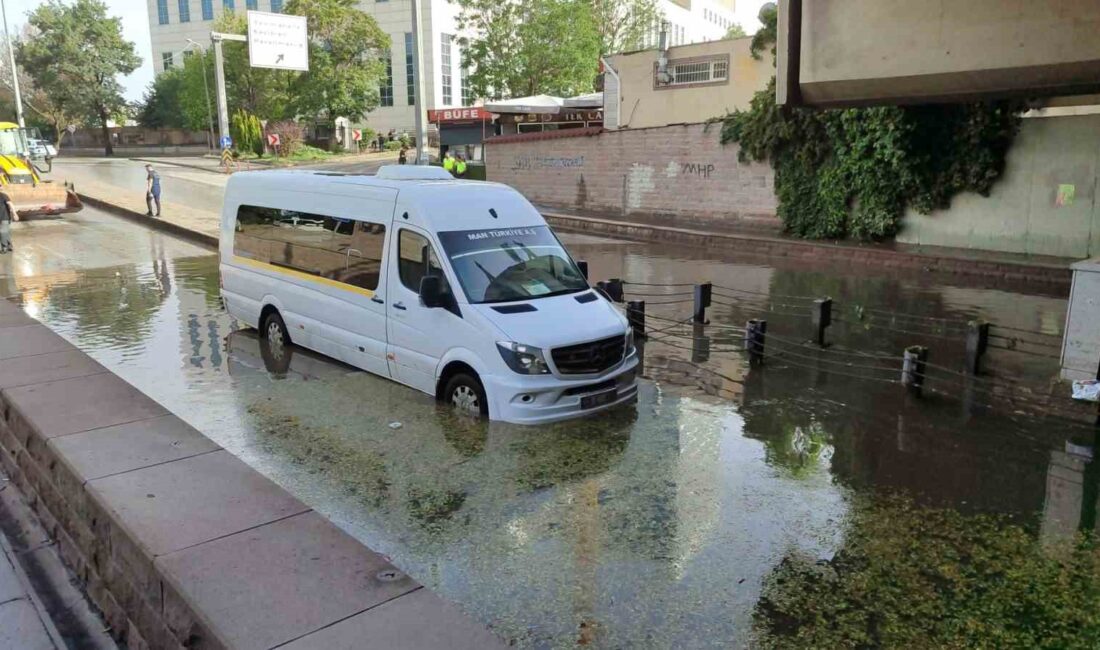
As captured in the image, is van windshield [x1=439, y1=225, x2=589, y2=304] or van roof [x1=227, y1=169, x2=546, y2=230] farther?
van roof [x1=227, y1=169, x2=546, y2=230]

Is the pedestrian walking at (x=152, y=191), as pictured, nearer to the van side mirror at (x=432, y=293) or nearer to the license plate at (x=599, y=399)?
the van side mirror at (x=432, y=293)

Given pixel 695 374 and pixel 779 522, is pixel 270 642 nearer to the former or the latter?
pixel 779 522

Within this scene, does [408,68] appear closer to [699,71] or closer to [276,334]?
[699,71]

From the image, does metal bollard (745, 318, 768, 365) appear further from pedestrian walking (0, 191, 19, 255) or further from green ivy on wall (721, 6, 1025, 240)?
pedestrian walking (0, 191, 19, 255)

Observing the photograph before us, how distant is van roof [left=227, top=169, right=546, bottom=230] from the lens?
28.0 feet

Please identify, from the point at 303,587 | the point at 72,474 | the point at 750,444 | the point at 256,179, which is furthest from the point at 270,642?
the point at 256,179

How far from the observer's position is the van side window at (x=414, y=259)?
8328 millimetres

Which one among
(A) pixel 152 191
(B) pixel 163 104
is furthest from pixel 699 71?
(B) pixel 163 104

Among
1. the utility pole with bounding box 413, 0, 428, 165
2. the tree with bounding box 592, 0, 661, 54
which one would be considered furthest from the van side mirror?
the tree with bounding box 592, 0, 661, 54

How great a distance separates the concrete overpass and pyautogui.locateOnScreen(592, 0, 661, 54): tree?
4782 centimetres

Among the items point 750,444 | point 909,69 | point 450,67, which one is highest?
point 450,67

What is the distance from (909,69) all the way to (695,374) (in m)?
5.96

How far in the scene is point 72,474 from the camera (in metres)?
5.03

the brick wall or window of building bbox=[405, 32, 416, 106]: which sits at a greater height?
window of building bbox=[405, 32, 416, 106]
